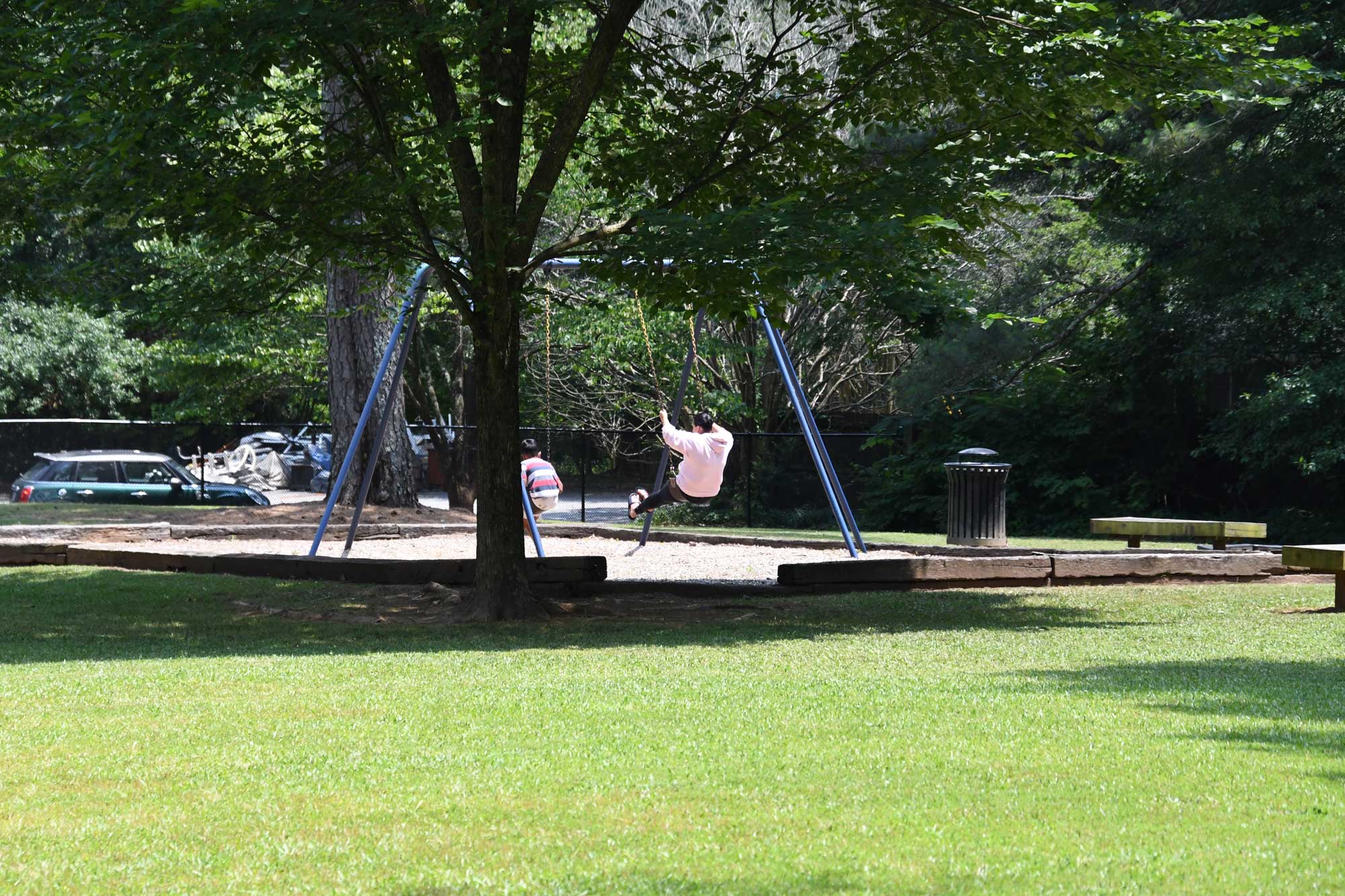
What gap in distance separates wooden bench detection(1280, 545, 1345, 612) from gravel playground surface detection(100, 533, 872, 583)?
194 inches

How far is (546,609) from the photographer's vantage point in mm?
12602

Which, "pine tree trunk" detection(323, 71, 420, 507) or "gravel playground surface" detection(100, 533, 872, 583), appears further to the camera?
"pine tree trunk" detection(323, 71, 420, 507)

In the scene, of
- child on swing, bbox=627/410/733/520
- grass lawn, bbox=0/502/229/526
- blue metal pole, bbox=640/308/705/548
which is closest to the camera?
child on swing, bbox=627/410/733/520

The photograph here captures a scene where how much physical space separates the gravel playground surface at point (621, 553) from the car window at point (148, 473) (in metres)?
8.55

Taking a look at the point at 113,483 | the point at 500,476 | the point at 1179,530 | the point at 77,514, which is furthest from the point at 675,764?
the point at 113,483

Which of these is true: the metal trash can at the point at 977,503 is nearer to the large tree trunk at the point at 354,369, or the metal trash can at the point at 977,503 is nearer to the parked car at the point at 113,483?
the large tree trunk at the point at 354,369

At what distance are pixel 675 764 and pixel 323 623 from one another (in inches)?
254

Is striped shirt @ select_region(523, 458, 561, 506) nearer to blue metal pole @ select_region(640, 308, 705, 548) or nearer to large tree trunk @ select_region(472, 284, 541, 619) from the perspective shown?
blue metal pole @ select_region(640, 308, 705, 548)

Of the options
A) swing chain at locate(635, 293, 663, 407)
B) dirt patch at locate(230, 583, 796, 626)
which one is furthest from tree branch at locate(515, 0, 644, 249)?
dirt patch at locate(230, 583, 796, 626)

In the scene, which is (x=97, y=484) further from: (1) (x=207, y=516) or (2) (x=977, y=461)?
(2) (x=977, y=461)

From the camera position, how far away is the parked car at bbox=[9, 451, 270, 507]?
1078 inches

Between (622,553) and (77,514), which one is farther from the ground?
(77,514)

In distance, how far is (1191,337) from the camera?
86.2ft

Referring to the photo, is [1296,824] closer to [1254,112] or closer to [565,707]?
[565,707]
